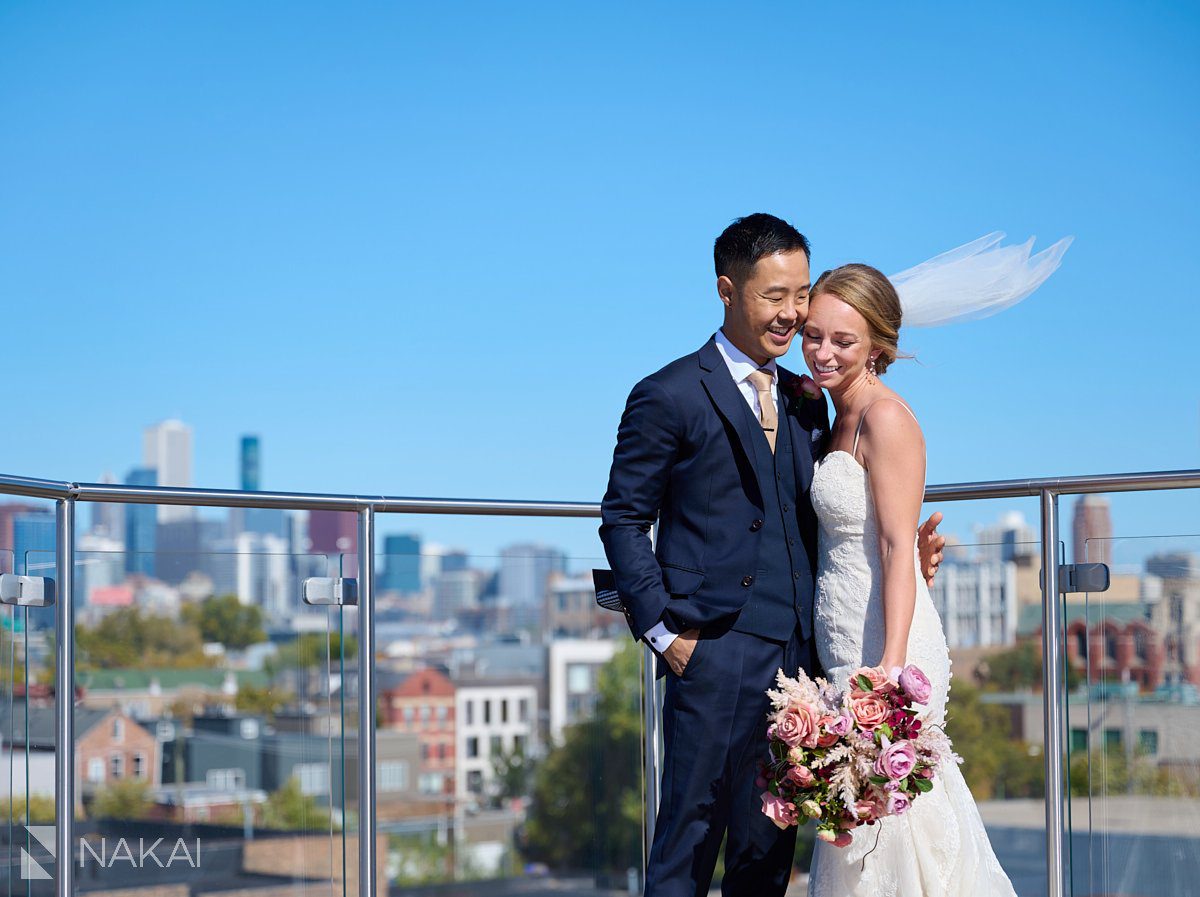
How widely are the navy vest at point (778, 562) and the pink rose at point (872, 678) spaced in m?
0.32

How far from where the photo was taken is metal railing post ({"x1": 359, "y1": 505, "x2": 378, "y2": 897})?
4.21 metres

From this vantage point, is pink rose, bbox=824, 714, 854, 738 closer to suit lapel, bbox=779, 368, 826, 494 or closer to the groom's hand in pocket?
the groom's hand in pocket

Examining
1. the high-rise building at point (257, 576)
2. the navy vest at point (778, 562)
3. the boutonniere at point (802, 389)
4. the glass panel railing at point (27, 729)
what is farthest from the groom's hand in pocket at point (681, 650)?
the glass panel railing at point (27, 729)

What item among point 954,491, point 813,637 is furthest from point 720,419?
point 954,491

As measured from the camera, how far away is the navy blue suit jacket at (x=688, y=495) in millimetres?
3227

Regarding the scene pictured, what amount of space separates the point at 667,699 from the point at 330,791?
1.61 metres

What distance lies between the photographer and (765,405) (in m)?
3.37

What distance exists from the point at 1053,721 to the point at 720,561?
4.48ft

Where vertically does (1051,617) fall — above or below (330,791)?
above

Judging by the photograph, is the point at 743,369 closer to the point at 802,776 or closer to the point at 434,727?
the point at 802,776

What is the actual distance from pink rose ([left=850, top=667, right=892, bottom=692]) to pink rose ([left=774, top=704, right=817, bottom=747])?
117 mm

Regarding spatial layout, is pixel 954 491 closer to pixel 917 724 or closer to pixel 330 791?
pixel 917 724

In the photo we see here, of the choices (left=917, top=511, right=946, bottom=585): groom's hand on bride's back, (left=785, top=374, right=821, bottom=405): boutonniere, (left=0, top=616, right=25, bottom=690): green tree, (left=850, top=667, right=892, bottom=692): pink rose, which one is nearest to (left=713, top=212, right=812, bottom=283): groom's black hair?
(left=785, top=374, right=821, bottom=405): boutonniere

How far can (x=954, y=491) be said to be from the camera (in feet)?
13.7
